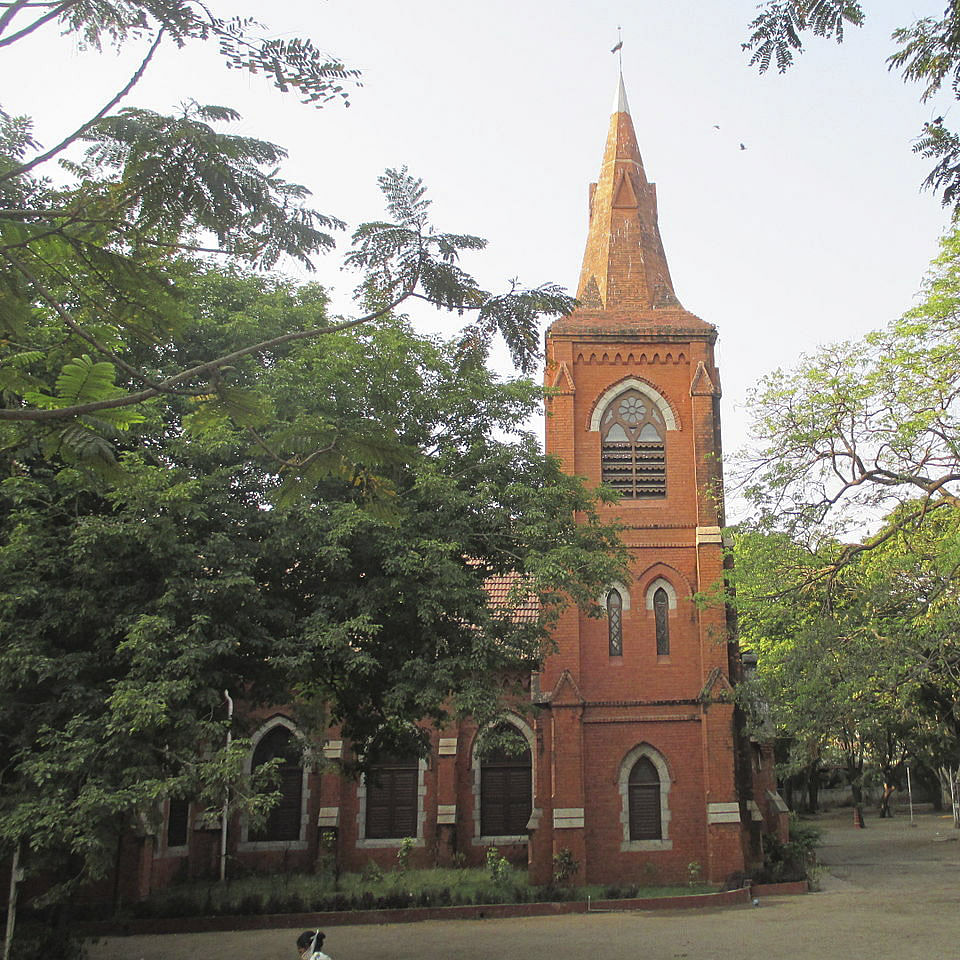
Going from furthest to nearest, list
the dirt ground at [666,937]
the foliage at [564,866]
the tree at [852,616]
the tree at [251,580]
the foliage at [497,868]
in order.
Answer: the foliage at [564,866] → the foliage at [497,868] → the tree at [852,616] → the dirt ground at [666,937] → the tree at [251,580]

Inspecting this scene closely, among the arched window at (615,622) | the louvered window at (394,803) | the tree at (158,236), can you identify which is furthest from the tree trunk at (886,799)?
the tree at (158,236)

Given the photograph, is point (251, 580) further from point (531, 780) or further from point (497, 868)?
point (531, 780)

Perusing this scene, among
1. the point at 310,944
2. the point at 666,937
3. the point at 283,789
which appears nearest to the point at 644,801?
the point at 666,937

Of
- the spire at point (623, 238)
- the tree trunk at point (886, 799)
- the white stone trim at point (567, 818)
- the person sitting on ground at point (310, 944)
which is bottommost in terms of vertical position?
the tree trunk at point (886, 799)

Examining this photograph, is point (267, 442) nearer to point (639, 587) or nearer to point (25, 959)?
point (25, 959)

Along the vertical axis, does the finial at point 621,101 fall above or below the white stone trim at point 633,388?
above

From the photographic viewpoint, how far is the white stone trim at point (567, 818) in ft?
64.3

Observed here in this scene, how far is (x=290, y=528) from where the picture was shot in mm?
13039

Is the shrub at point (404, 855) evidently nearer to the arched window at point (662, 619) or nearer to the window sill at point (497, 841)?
the window sill at point (497, 841)

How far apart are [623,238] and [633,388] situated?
5.07m

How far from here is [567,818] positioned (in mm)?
19703

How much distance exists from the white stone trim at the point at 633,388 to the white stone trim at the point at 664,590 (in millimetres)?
3791

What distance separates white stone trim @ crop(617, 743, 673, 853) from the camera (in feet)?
65.7

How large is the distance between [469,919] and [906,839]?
25.5 metres
